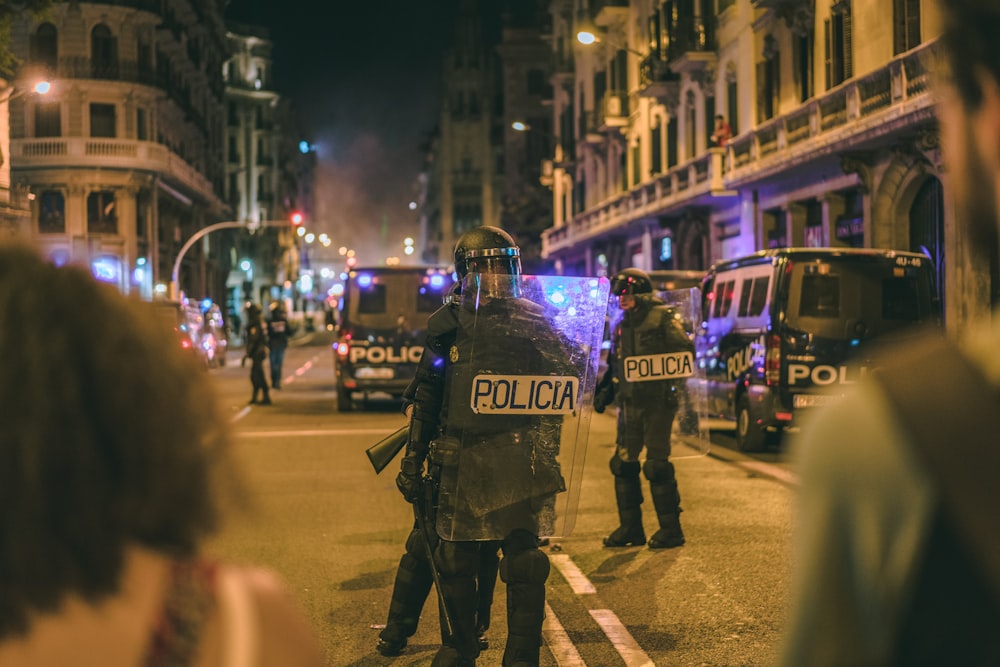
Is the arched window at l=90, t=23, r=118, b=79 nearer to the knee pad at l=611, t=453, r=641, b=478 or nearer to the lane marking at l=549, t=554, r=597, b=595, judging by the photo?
the knee pad at l=611, t=453, r=641, b=478

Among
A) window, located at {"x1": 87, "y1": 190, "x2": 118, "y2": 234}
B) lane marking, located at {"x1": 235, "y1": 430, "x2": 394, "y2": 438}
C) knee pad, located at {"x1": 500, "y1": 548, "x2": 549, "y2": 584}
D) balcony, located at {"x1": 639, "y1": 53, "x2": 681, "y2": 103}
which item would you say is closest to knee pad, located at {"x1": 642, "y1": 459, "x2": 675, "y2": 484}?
knee pad, located at {"x1": 500, "y1": 548, "x2": 549, "y2": 584}

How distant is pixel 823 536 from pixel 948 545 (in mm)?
129

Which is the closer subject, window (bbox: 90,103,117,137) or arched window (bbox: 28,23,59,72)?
arched window (bbox: 28,23,59,72)

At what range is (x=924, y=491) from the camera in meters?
1.13

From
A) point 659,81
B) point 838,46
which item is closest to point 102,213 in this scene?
point 659,81

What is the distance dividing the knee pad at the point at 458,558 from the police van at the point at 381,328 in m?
16.3

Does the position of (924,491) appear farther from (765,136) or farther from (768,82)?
(768,82)

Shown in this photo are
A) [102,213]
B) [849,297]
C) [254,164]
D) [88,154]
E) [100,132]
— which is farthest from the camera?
[254,164]

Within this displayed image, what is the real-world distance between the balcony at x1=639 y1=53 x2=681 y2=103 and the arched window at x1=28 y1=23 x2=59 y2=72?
26728mm

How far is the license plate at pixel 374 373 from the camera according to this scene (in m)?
21.8

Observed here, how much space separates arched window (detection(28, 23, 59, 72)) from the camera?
53531 mm

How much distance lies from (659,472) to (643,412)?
0.46 metres

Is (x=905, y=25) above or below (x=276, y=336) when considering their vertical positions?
above

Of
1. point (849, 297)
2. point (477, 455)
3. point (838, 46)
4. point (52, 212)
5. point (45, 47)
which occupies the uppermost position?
point (45, 47)
